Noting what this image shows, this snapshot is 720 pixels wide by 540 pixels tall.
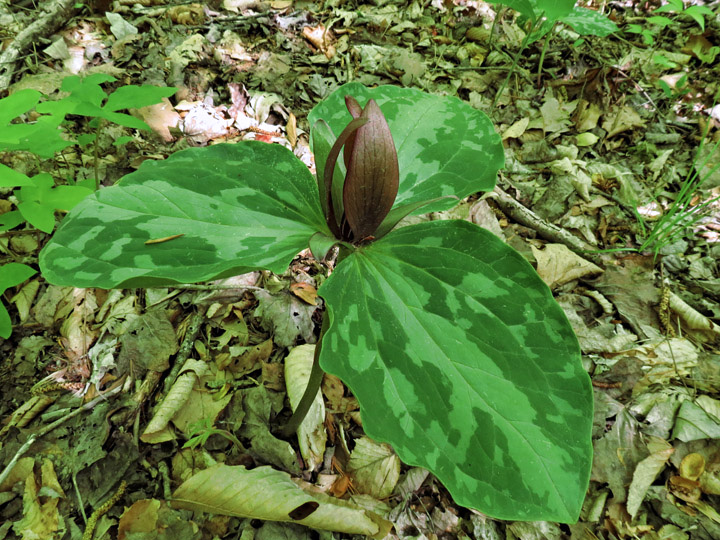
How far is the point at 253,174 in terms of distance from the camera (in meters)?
1.05

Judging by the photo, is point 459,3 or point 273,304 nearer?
point 273,304

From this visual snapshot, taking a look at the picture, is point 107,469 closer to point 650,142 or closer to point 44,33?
point 44,33

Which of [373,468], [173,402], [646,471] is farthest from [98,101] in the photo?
[646,471]

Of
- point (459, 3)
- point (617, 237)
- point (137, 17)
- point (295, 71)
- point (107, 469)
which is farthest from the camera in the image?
point (459, 3)

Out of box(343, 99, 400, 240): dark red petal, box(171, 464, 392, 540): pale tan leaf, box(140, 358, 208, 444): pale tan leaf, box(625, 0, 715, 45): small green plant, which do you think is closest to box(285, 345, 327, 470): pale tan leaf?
box(171, 464, 392, 540): pale tan leaf

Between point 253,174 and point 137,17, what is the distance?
281cm

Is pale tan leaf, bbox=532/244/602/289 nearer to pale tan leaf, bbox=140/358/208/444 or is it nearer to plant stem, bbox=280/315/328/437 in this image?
plant stem, bbox=280/315/328/437

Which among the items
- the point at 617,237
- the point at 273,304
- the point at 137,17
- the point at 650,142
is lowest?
the point at 273,304

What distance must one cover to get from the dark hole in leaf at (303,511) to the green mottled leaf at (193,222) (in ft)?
2.72

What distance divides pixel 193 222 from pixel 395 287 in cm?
50

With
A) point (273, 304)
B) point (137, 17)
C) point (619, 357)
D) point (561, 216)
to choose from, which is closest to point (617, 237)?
point (561, 216)

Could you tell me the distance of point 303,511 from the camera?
125 centimetres

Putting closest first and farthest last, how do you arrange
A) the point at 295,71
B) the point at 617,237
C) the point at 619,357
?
the point at 619,357 < the point at 617,237 < the point at 295,71

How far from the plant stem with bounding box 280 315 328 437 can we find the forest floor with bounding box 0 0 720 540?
7 cm
